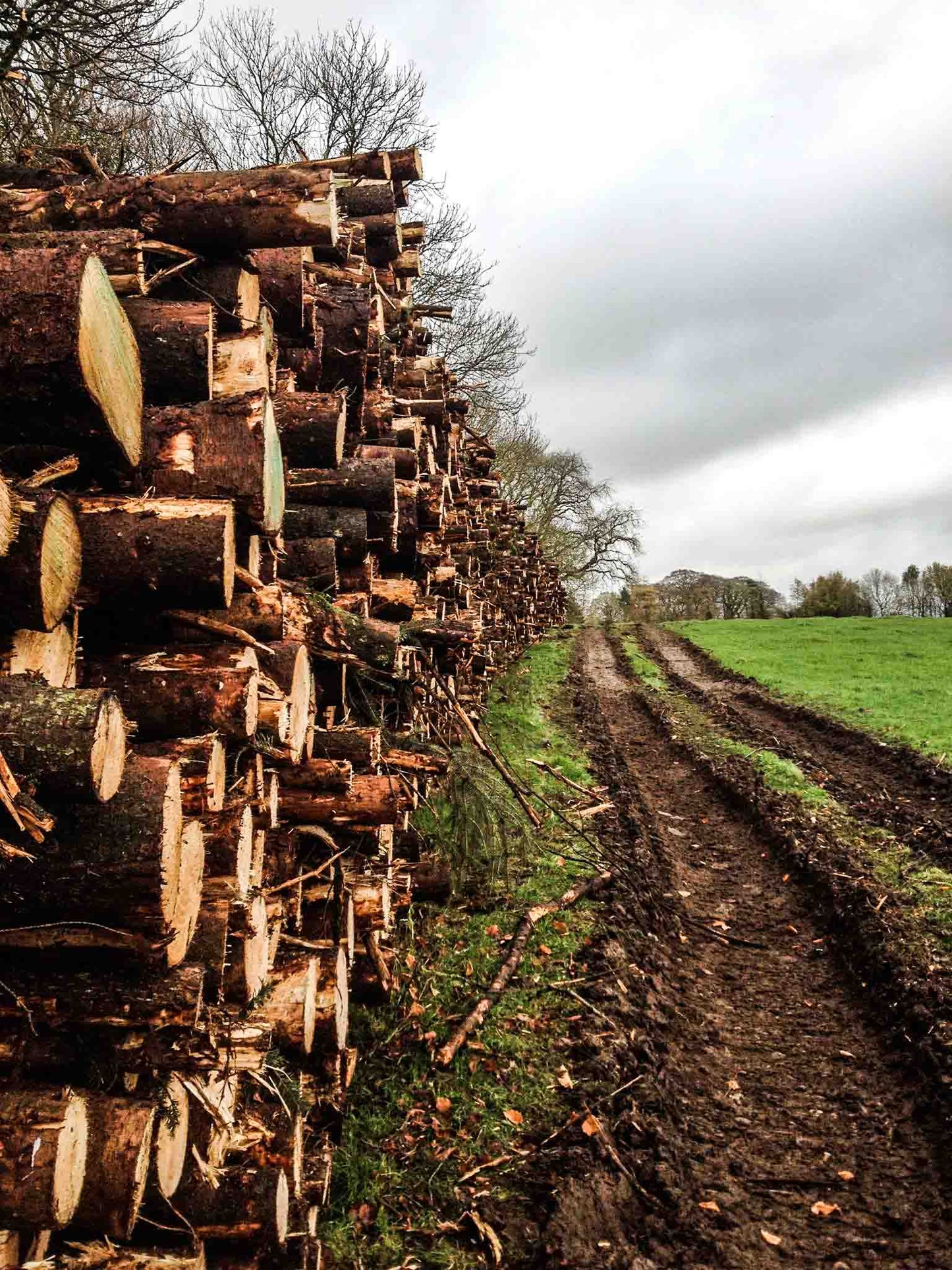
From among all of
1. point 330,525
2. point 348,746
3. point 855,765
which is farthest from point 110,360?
point 855,765

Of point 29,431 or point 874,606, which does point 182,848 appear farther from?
point 874,606

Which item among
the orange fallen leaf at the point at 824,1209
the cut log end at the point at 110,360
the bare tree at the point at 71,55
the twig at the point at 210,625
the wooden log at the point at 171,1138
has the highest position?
the bare tree at the point at 71,55

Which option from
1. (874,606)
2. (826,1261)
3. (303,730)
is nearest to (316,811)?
(303,730)

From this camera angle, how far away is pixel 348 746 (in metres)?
4.39

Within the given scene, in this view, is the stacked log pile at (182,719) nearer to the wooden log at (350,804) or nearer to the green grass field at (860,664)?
the wooden log at (350,804)

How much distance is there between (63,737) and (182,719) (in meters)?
0.85

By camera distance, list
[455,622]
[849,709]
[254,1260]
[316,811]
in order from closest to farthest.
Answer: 1. [254,1260]
2. [316,811]
3. [455,622]
4. [849,709]

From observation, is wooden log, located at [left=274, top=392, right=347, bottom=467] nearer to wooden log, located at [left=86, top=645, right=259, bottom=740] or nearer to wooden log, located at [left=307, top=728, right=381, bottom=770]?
wooden log, located at [left=307, top=728, right=381, bottom=770]

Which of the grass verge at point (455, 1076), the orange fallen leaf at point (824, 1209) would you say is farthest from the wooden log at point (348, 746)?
the orange fallen leaf at point (824, 1209)

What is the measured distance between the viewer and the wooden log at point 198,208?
327cm

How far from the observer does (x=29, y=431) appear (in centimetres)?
235

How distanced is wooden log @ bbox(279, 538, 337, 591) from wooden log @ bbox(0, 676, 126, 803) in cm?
238

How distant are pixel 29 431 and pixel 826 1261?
4542mm

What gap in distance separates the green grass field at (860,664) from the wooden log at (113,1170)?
1261 cm
